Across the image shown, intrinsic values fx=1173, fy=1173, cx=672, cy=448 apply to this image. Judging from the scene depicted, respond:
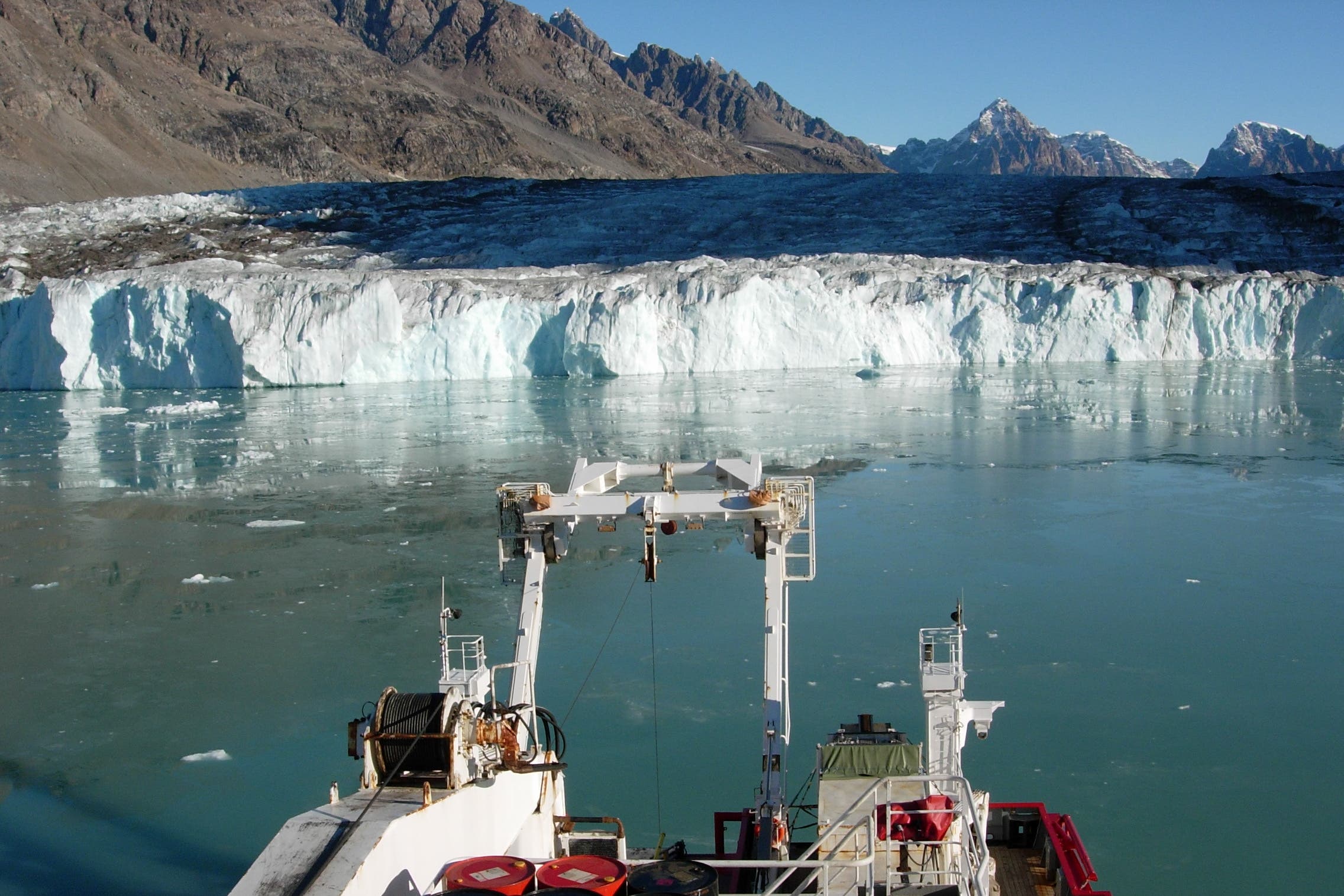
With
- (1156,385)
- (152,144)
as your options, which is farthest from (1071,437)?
(152,144)

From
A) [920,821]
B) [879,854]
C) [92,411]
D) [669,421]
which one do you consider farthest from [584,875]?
[92,411]

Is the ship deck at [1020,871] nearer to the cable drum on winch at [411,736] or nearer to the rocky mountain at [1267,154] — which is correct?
the cable drum on winch at [411,736]

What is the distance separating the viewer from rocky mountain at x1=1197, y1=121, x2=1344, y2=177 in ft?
443

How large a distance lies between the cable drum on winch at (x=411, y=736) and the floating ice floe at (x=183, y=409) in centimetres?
2229

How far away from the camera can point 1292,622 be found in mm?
9070

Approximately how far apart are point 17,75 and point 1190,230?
71.9m

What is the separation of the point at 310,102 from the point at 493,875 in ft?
332

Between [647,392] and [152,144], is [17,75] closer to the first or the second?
[152,144]

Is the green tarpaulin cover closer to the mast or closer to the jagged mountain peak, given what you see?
the mast

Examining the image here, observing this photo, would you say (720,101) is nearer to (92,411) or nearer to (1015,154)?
(1015,154)

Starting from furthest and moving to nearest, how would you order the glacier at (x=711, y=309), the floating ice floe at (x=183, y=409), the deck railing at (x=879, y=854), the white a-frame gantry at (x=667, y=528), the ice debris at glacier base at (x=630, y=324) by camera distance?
1. the glacier at (x=711, y=309)
2. the ice debris at glacier base at (x=630, y=324)
3. the floating ice floe at (x=183, y=409)
4. the white a-frame gantry at (x=667, y=528)
5. the deck railing at (x=879, y=854)

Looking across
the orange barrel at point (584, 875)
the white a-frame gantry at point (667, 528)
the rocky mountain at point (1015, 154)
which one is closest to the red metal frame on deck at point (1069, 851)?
the white a-frame gantry at point (667, 528)

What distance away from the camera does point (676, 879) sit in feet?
13.3

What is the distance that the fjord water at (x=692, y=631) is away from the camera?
20.6ft
